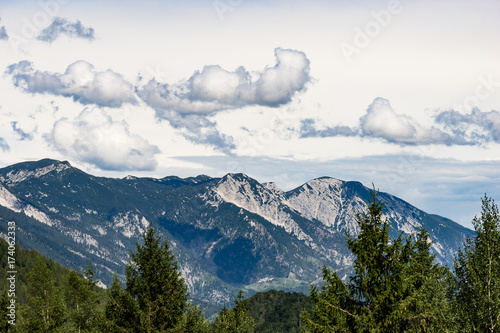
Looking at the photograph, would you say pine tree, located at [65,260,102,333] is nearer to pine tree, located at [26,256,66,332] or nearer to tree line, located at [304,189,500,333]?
pine tree, located at [26,256,66,332]

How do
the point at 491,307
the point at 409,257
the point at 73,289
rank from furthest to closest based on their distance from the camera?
the point at 73,289, the point at 491,307, the point at 409,257

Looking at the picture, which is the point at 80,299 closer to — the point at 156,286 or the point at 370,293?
the point at 156,286

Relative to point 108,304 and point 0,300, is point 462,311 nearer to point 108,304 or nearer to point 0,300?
point 108,304

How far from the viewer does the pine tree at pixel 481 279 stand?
33250mm

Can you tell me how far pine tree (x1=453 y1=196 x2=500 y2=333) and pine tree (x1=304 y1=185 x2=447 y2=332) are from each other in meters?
7.50

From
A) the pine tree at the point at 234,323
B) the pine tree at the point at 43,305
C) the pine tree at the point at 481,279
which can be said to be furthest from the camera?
the pine tree at the point at 234,323

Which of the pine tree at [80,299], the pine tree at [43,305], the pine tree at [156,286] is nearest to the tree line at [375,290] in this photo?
the pine tree at [156,286]

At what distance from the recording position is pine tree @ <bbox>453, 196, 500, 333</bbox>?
109 feet

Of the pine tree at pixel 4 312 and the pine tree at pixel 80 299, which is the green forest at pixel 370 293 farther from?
the pine tree at pixel 4 312

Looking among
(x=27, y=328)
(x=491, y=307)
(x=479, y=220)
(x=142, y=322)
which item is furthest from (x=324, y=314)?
(x=27, y=328)

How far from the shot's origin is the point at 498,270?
35844mm

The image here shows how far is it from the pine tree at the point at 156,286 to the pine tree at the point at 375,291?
43.9 ft

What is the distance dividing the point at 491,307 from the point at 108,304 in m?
27.6

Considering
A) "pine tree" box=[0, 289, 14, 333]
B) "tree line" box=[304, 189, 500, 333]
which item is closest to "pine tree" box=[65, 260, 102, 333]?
"pine tree" box=[0, 289, 14, 333]
